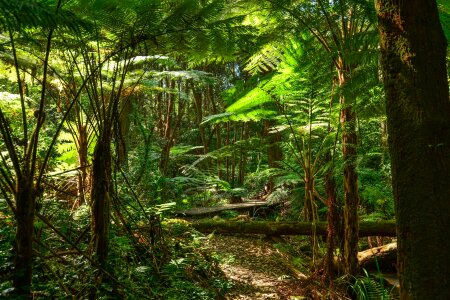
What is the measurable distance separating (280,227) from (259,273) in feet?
4.13

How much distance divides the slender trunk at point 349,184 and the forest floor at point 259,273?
39 centimetres

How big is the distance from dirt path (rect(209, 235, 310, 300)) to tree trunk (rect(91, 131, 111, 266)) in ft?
4.66

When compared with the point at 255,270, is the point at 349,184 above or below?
above

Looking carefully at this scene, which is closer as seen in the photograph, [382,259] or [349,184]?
[349,184]

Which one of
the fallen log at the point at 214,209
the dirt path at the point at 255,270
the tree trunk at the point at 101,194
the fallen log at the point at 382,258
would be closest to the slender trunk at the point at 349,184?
the dirt path at the point at 255,270

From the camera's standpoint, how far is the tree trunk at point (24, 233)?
1557 millimetres

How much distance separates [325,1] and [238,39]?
93 centimetres

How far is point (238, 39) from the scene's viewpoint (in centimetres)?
267

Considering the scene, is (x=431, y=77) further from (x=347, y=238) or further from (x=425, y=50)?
(x=347, y=238)

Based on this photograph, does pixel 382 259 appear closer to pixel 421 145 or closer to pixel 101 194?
pixel 421 145

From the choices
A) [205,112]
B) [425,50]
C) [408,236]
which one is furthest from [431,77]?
[205,112]

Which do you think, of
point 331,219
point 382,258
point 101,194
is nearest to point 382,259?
point 382,258

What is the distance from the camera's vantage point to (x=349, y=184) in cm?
294

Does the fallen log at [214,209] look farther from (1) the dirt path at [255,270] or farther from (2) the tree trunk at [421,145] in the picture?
(2) the tree trunk at [421,145]
